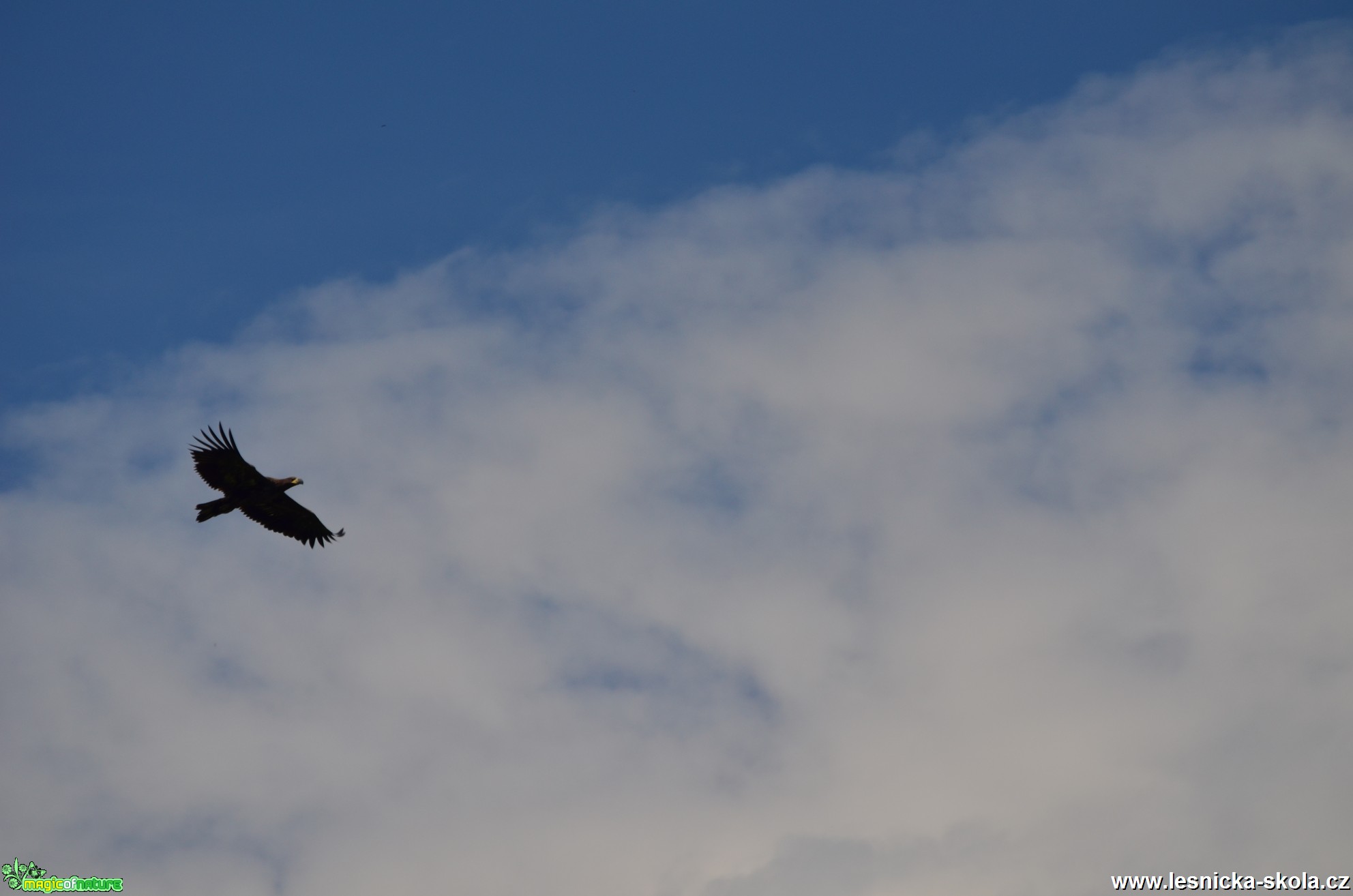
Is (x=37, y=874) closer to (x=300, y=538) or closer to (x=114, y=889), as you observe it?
(x=114, y=889)

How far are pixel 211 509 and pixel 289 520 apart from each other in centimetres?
584

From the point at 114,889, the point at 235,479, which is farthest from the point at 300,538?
the point at 114,889

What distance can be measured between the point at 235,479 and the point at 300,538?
6.00 m

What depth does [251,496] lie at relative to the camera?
63562mm

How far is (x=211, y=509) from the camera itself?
61406 mm

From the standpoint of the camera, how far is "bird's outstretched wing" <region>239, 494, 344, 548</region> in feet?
215

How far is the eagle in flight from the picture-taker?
61.6 metres

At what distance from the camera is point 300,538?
67625mm

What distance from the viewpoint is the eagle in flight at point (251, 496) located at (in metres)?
61.6

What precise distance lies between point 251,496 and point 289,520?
3.64 meters

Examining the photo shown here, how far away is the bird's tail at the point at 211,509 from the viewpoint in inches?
2409

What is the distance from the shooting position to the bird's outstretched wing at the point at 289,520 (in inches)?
2579

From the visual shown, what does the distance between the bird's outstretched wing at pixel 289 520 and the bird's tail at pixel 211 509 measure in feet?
8.13

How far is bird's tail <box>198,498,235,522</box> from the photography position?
61188 millimetres
